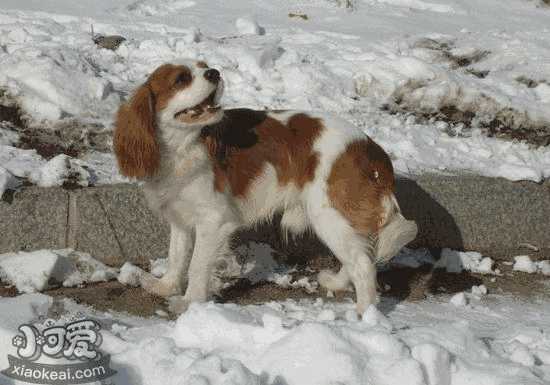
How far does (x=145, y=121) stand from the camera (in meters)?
3.72

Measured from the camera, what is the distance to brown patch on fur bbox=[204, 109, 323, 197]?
4.00 m

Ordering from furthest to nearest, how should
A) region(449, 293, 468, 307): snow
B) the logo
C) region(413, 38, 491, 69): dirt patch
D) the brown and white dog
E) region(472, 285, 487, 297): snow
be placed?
region(413, 38, 491, 69): dirt patch, region(472, 285, 487, 297): snow, region(449, 293, 468, 307): snow, the brown and white dog, the logo

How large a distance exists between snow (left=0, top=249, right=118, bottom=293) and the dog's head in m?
0.65

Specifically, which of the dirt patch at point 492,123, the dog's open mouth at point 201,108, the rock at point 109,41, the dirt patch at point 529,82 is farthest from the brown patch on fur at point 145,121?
the dirt patch at point 529,82

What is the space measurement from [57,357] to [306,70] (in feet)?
12.4

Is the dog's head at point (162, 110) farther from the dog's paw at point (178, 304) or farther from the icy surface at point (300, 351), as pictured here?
the icy surface at point (300, 351)

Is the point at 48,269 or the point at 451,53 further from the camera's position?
the point at 451,53

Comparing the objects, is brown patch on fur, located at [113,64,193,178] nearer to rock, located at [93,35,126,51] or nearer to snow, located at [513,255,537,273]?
rock, located at [93,35,126,51]

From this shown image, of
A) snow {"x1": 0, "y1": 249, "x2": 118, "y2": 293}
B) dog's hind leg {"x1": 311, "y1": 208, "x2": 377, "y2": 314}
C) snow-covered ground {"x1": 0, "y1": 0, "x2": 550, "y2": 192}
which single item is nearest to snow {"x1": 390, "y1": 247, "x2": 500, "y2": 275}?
snow-covered ground {"x1": 0, "y1": 0, "x2": 550, "y2": 192}

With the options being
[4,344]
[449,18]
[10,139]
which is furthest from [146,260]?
[449,18]

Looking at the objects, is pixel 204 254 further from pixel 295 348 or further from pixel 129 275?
pixel 295 348

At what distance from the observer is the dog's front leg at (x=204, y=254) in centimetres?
395

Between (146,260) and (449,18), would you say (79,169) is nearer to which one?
(146,260)

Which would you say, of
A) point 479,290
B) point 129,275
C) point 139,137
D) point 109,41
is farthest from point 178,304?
point 109,41
